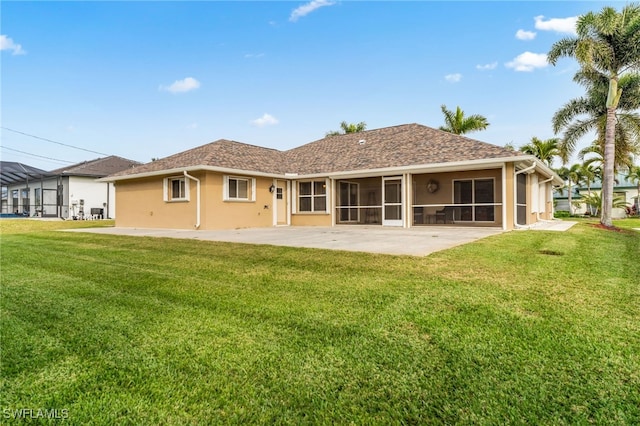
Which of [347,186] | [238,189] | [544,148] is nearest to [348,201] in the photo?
[347,186]

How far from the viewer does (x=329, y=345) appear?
2.70m

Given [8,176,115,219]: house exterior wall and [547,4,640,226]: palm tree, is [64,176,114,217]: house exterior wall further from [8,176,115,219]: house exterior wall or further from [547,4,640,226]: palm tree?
[547,4,640,226]: palm tree

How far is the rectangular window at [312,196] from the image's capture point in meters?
16.5

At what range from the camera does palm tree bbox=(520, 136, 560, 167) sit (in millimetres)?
26781

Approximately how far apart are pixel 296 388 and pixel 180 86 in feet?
80.3

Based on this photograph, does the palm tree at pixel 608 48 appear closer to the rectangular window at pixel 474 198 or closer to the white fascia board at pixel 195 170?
the rectangular window at pixel 474 198

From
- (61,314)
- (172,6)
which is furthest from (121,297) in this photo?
(172,6)

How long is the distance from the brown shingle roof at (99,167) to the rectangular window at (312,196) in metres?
15.2

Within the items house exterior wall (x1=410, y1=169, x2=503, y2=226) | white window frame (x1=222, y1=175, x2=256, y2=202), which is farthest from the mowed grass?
house exterior wall (x1=410, y1=169, x2=503, y2=226)

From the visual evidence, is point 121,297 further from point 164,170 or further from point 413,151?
point 413,151

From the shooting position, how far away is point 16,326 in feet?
10.6

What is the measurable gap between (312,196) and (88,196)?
20.1 m

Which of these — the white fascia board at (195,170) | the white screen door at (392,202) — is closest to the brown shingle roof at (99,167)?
the white fascia board at (195,170)

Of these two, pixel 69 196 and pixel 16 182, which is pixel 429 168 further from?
pixel 16 182
